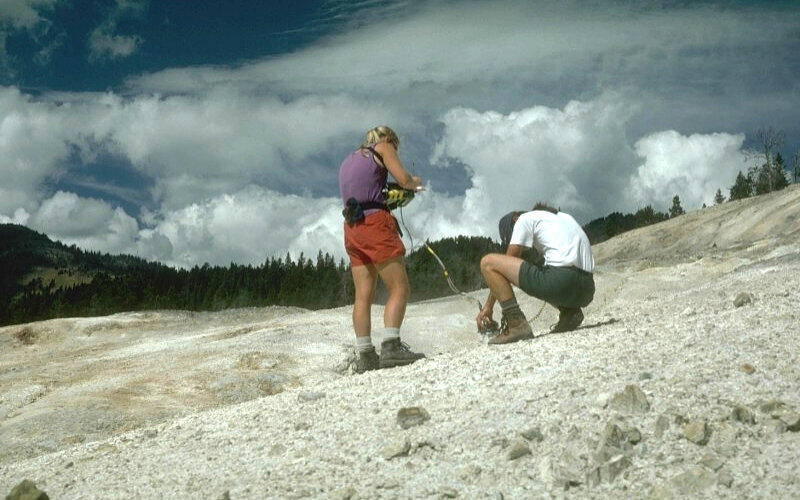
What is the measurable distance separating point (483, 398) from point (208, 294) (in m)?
83.1

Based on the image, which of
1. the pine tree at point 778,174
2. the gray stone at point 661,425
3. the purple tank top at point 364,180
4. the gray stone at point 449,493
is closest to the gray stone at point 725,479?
the gray stone at point 661,425

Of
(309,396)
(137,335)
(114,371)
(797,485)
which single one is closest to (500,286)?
(309,396)

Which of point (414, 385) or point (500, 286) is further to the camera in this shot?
point (500, 286)

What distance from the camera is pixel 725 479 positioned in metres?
3.95

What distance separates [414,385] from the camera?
20.9 ft

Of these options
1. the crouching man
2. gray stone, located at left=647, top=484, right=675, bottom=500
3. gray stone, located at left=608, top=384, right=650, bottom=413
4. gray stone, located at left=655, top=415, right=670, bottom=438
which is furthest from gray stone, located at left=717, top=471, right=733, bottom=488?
the crouching man

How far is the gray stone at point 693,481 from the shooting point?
3.92 m

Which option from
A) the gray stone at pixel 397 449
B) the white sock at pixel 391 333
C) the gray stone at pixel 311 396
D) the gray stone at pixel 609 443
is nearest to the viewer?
the gray stone at pixel 609 443

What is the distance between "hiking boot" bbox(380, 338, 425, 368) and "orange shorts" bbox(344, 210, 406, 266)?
0.82 m

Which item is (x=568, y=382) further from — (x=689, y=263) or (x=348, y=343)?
(x=689, y=263)

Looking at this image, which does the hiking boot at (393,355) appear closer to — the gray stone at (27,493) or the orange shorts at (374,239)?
the orange shorts at (374,239)

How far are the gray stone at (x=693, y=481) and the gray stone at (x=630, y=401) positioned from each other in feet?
2.56

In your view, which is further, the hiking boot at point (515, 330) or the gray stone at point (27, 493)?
the hiking boot at point (515, 330)

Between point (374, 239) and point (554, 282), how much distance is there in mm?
1772
